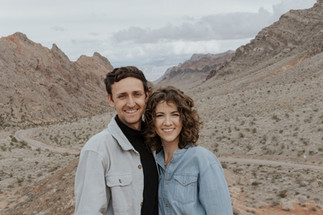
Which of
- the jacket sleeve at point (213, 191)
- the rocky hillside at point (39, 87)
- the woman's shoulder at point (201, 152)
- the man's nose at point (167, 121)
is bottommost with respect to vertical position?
the jacket sleeve at point (213, 191)

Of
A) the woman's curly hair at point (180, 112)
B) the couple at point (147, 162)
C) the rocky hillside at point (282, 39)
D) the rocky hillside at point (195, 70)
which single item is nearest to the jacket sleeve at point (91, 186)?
the couple at point (147, 162)

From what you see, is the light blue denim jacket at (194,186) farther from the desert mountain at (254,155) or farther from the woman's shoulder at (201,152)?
the desert mountain at (254,155)

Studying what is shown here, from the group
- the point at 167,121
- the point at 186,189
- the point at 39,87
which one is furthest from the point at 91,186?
the point at 39,87

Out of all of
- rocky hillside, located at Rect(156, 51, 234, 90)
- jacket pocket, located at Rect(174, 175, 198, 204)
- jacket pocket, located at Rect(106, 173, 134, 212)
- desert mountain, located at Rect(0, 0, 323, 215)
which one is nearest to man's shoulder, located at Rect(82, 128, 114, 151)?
jacket pocket, located at Rect(106, 173, 134, 212)

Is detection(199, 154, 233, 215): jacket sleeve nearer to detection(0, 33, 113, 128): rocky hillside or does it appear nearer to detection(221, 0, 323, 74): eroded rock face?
detection(0, 33, 113, 128): rocky hillside

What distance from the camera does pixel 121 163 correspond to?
277cm

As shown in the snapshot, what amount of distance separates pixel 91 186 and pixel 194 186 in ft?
3.08

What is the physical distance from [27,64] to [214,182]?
249 ft

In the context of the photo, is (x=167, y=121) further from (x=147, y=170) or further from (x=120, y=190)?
(x=120, y=190)

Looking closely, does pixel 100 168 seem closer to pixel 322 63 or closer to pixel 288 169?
pixel 288 169

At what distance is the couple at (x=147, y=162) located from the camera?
2623 mm

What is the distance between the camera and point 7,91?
60438mm

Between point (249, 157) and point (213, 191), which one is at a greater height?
point (213, 191)

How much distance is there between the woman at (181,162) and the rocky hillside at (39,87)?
54.3 metres
